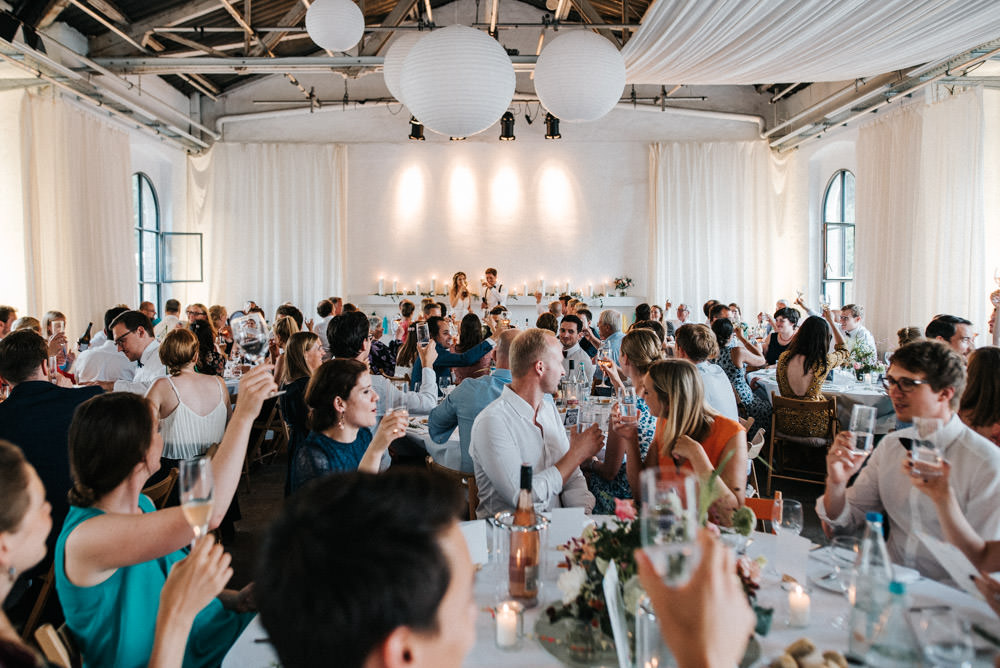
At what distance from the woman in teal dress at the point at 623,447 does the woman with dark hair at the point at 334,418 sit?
1.11 meters

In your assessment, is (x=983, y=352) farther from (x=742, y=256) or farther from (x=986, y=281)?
(x=742, y=256)

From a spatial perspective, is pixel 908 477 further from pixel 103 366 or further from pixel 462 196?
pixel 462 196

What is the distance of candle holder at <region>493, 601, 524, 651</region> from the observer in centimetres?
157

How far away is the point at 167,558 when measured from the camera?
6.25 ft

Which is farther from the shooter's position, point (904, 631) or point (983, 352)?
point (983, 352)

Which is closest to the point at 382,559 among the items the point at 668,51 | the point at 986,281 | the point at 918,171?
the point at 668,51

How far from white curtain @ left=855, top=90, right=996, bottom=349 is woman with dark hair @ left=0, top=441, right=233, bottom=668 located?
9.01 m

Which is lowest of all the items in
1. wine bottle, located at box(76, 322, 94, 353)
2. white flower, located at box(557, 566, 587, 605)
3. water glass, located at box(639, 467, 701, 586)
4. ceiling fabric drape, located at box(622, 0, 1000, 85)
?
white flower, located at box(557, 566, 587, 605)

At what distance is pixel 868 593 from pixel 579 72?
314cm

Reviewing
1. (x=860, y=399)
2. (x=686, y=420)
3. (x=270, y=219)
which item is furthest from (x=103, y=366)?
(x=270, y=219)

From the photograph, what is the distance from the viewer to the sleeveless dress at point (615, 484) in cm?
329

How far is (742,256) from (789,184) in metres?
1.54

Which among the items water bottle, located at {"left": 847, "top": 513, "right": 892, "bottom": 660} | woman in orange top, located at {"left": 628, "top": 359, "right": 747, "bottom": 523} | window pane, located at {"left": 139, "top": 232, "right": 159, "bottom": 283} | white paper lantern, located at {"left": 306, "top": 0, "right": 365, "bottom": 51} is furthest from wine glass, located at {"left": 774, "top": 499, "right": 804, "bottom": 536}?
window pane, located at {"left": 139, "top": 232, "right": 159, "bottom": 283}

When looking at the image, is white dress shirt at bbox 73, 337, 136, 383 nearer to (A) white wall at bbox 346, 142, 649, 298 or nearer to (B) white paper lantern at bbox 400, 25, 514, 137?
(B) white paper lantern at bbox 400, 25, 514, 137
